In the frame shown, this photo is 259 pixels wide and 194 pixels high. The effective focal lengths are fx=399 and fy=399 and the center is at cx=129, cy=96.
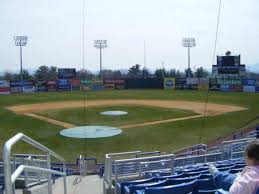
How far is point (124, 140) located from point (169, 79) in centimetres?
3976

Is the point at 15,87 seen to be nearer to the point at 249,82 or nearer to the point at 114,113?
the point at 114,113

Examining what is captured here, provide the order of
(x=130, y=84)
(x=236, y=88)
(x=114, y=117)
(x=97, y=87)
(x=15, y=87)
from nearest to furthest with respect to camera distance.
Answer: (x=114, y=117) → (x=236, y=88) → (x=15, y=87) → (x=97, y=87) → (x=130, y=84)

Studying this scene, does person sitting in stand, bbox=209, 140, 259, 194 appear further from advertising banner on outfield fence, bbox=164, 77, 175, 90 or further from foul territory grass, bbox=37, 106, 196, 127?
advertising banner on outfield fence, bbox=164, 77, 175, 90

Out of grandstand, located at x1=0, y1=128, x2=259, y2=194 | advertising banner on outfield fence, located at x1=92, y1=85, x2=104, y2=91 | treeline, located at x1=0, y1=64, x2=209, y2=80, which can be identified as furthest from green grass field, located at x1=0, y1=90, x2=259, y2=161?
treeline, located at x1=0, y1=64, x2=209, y2=80

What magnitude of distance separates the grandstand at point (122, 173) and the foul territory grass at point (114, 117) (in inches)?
472

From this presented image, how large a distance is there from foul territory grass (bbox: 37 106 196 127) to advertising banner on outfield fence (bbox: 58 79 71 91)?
23951 mm

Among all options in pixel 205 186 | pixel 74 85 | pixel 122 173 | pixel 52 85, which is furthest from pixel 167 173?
pixel 74 85

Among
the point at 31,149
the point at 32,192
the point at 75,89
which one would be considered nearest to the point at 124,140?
the point at 31,149

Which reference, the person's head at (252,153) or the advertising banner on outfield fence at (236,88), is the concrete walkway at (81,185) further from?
the advertising banner on outfield fence at (236,88)

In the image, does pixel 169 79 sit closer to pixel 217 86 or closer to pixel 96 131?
pixel 217 86

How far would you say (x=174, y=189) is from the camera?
4586mm

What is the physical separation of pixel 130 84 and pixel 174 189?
58525 mm

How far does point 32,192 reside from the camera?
4.56 m

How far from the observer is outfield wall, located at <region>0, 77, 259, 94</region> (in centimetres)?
5384
